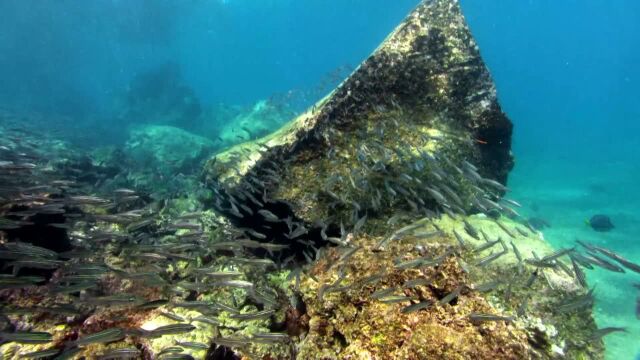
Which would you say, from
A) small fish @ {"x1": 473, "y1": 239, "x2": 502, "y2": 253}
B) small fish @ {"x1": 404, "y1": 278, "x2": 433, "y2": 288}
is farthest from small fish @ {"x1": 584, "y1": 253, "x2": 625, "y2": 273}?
small fish @ {"x1": 404, "y1": 278, "x2": 433, "y2": 288}

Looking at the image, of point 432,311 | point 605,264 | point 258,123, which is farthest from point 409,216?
point 258,123

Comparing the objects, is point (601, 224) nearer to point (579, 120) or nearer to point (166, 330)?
point (166, 330)

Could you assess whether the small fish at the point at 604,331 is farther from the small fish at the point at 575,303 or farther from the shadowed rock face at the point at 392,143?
the shadowed rock face at the point at 392,143

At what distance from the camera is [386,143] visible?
7.50 metres

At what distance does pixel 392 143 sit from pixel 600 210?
2064 centimetres

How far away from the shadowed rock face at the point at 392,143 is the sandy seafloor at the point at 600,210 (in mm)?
6087

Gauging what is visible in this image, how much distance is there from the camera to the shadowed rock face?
685 cm

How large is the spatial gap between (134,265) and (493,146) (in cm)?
765

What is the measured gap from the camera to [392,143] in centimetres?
749

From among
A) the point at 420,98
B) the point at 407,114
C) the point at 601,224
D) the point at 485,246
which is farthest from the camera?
the point at 601,224

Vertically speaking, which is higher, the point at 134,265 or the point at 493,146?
the point at 493,146

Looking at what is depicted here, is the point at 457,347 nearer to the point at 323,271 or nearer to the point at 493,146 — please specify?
the point at 323,271

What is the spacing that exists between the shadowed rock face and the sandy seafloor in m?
6.09

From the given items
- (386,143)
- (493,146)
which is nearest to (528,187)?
(493,146)
